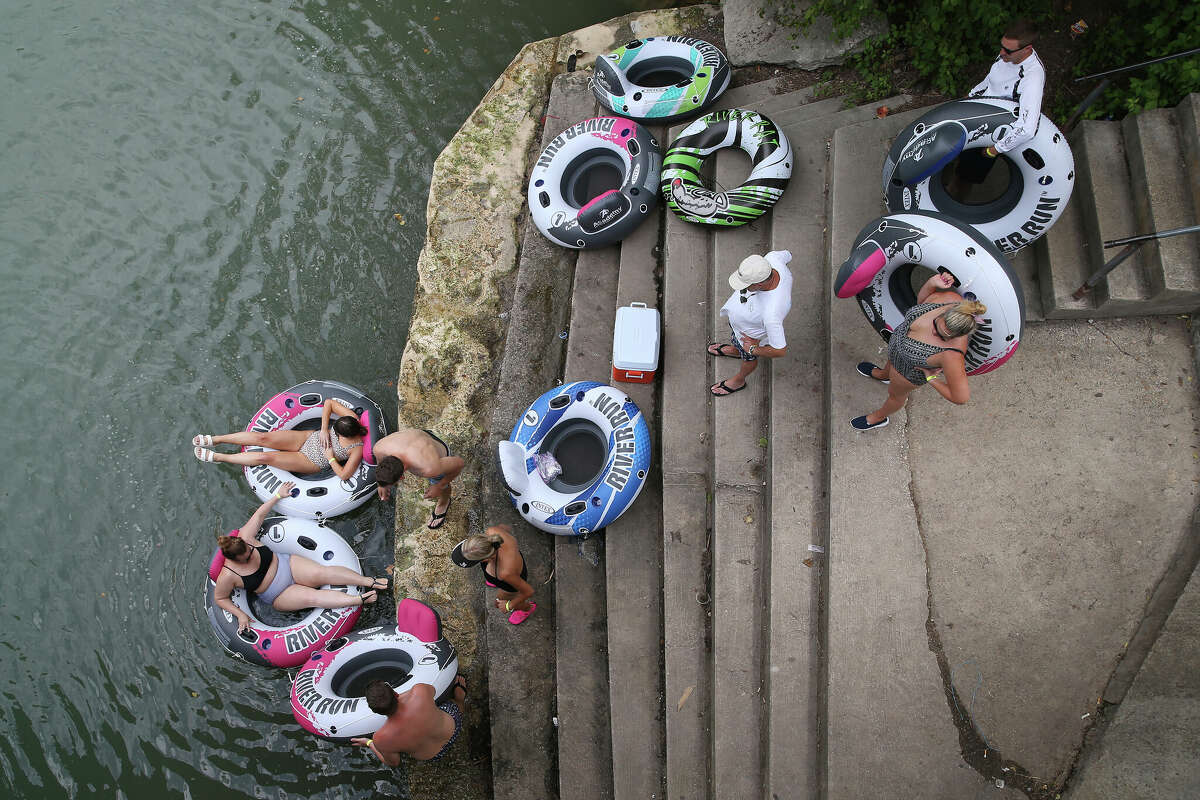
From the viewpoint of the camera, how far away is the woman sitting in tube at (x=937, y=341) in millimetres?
3846

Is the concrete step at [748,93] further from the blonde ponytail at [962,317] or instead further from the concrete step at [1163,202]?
the blonde ponytail at [962,317]

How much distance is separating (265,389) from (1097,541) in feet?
22.2

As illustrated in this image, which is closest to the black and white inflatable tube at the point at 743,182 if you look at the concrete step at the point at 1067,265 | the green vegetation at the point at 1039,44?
the green vegetation at the point at 1039,44

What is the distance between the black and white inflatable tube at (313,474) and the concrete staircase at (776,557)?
5.65 feet

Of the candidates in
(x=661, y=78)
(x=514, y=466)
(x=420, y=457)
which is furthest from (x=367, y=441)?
(x=661, y=78)

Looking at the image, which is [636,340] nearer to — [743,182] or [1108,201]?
[743,182]

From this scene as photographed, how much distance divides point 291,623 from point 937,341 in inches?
209

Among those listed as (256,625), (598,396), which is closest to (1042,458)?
(598,396)

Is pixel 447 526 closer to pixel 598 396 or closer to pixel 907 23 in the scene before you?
pixel 598 396

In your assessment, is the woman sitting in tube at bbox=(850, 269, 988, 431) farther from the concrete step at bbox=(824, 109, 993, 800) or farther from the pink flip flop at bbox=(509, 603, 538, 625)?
the pink flip flop at bbox=(509, 603, 538, 625)

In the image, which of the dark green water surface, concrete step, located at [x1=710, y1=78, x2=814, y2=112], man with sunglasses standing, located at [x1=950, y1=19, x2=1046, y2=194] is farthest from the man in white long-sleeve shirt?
the dark green water surface

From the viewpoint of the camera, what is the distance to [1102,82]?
4.89 metres

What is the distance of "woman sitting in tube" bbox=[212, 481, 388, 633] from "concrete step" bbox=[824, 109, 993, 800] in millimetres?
3713

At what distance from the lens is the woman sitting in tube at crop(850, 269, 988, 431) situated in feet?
12.6
